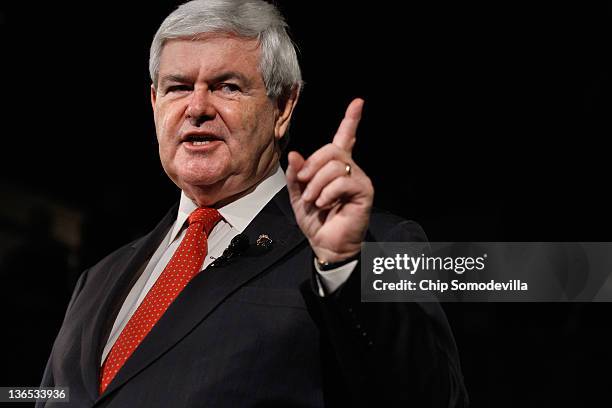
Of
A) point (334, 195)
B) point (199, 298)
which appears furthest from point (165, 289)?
point (334, 195)

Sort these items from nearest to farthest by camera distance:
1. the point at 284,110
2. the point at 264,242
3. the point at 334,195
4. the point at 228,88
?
the point at 334,195, the point at 264,242, the point at 228,88, the point at 284,110

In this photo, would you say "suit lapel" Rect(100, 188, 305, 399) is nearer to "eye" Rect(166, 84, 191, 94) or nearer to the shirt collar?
the shirt collar

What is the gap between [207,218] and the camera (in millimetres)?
1488

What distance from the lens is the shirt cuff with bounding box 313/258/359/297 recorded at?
1.07m

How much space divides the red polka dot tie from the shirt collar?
0.03 metres

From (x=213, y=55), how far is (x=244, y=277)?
0.45 meters

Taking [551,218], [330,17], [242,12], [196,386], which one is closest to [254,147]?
[242,12]

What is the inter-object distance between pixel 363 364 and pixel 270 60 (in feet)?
2.27

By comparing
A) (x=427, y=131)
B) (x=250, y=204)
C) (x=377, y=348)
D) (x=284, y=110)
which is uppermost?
(x=427, y=131)

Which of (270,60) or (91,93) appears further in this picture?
(91,93)

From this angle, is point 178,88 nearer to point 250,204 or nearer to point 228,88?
point 228,88

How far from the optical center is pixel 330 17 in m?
2.28

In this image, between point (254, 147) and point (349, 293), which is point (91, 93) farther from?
point (349, 293)

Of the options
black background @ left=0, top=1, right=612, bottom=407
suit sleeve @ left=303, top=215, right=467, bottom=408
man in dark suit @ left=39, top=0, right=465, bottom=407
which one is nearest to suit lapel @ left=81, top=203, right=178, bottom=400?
man in dark suit @ left=39, top=0, right=465, bottom=407
